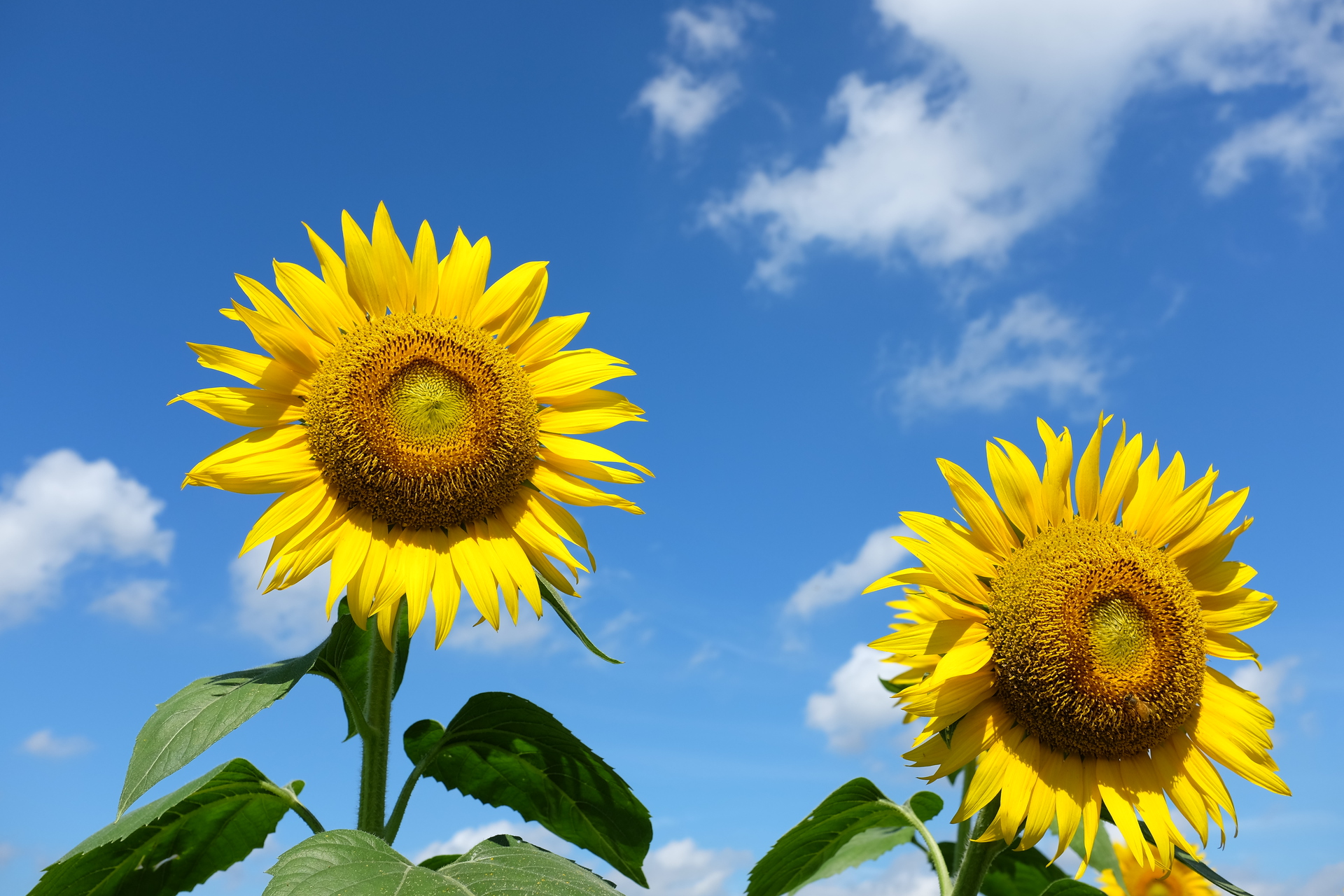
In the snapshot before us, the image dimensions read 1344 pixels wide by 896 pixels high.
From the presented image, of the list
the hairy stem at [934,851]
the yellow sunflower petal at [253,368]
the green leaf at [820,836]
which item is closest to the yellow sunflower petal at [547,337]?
the yellow sunflower petal at [253,368]

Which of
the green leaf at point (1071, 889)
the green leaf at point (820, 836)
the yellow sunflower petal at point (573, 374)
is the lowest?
the green leaf at point (1071, 889)

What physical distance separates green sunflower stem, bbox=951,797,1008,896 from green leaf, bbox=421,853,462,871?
1.76 meters

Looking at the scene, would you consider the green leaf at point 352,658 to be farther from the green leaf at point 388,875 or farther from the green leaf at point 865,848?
the green leaf at point 865,848

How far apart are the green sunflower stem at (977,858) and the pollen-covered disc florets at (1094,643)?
351 mm

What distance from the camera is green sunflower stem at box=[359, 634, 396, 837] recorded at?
11.3ft

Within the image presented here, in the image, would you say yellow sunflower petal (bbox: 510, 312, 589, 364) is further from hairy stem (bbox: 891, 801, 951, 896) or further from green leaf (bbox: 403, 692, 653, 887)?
hairy stem (bbox: 891, 801, 951, 896)

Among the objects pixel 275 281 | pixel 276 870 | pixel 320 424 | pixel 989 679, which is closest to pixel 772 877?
pixel 989 679

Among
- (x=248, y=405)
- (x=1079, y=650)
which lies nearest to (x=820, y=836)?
(x=1079, y=650)

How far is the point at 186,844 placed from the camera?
365cm

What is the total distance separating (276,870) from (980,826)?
7.64ft

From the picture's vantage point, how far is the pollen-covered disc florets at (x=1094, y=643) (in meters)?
3.54

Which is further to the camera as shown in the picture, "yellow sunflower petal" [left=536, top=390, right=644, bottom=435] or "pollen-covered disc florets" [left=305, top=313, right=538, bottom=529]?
"yellow sunflower petal" [left=536, top=390, right=644, bottom=435]

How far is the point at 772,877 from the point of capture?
13.9 feet

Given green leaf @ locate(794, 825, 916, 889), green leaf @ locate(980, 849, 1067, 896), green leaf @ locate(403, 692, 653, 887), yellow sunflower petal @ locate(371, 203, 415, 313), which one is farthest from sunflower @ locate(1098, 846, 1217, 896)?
yellow sunflower petal @ locate(371, 203, 415, 313)
